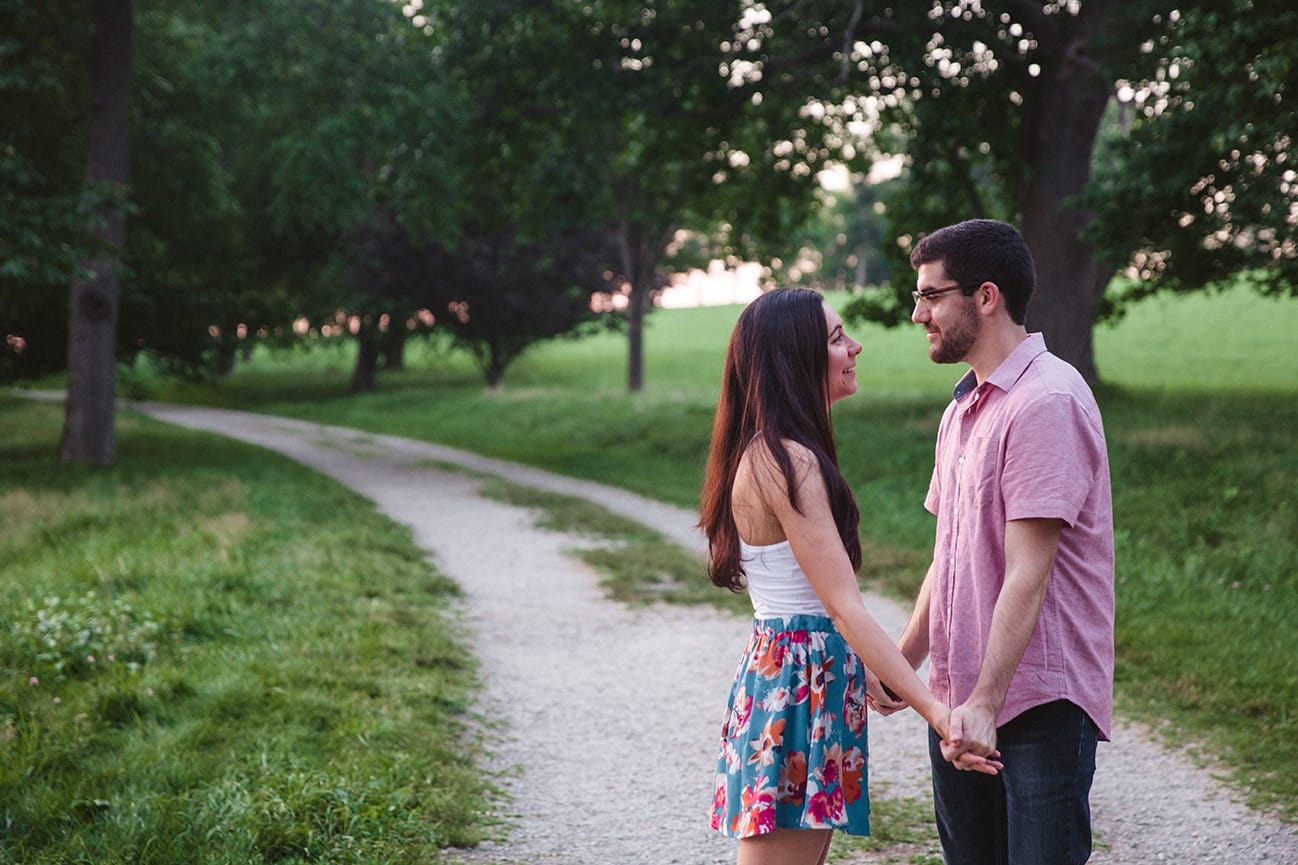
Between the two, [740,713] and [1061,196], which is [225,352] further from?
[740,713]

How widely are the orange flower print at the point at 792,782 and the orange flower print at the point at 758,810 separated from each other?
33 mm

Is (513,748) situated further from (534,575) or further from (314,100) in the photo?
(314,100)

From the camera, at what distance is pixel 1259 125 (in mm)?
10680

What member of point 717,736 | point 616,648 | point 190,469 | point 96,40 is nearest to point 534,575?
point 616,648

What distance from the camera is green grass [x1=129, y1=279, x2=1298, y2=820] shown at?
631cm

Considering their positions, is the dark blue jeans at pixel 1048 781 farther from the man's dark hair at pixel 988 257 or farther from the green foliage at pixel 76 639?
the green foliage at pixel 76 639

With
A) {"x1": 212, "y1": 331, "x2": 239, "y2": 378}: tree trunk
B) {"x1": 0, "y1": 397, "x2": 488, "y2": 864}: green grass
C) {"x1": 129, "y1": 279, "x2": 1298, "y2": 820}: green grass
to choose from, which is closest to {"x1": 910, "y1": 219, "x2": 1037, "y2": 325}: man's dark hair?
{"x1": 0, "y1": 397, "x2": 488, "y2": 864}: green grass

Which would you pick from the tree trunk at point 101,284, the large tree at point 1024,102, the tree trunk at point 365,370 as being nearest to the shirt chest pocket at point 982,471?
the large tree at point 1024,102

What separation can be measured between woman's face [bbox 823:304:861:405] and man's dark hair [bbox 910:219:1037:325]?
0.87 feet

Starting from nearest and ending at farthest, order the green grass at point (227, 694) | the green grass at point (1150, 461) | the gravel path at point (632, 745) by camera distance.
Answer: the green grass at point (227, 694)
the gravel path at point (632, 745)
the green grass at point (1150, 461)

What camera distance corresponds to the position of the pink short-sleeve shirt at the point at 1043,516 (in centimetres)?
237

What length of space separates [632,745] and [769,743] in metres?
3.21

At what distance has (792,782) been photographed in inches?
104

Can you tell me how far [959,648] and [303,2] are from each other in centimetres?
1694
